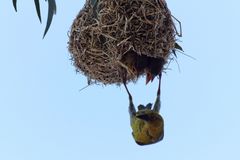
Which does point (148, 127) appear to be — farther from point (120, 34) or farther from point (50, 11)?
point (50, 11)

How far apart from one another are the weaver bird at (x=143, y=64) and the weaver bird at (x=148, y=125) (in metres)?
0.11

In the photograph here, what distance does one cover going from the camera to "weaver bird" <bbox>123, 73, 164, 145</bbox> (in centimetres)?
291

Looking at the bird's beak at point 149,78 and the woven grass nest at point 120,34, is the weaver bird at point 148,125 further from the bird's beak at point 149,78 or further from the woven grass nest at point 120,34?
the woven grass nest at point 120,34

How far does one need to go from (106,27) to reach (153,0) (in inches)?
11.9

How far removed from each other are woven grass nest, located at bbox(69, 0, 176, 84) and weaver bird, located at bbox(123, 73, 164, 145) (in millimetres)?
271

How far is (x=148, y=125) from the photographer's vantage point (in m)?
2.92

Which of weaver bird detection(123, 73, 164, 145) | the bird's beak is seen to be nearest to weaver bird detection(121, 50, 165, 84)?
the bird's beak

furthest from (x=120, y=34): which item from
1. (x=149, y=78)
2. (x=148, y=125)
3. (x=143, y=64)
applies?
(x=148, y=125)

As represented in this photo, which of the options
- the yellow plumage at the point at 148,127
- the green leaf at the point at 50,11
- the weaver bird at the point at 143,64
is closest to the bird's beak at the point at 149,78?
the weaver bird at the point at 143,64

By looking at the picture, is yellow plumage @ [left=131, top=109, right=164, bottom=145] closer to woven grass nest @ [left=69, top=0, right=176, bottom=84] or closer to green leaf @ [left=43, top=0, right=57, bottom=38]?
woven grass nest @ [left=69, top=0, right=176, bottom=84]

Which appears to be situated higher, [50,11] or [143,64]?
[50,11]

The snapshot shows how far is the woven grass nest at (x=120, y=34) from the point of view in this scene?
2.55 meters

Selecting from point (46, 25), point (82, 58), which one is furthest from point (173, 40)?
point (46, 25)

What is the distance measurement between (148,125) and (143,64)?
344mm
